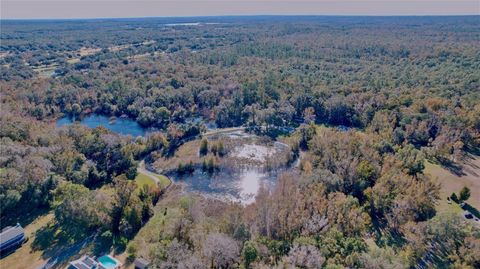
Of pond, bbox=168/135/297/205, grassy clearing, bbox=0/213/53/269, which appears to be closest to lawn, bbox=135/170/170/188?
pond, bbox=168/135/297/205

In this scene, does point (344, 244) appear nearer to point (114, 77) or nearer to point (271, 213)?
point (271, 213)

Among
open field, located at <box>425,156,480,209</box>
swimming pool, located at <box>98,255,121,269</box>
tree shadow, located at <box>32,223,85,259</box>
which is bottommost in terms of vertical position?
open field, located at <box>425,156,480,209</box>

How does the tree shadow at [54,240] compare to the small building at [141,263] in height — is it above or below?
below

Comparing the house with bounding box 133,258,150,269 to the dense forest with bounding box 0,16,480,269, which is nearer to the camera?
the house with bounding box 133,258,150,269

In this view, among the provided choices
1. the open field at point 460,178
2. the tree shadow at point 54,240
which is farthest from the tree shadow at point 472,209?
the tree shadow at point 54,240

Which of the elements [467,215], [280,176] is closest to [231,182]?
[280,176]

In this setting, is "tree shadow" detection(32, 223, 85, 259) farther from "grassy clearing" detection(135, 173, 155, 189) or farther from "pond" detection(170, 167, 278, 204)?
"pond" detection(170, 167, 278, 204)

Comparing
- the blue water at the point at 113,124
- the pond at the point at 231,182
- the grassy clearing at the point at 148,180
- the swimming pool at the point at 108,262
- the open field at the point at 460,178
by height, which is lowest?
the blue water at the point at 113,124

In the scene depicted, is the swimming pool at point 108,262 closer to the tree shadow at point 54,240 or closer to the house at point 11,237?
the tree shadow at point 54,240
